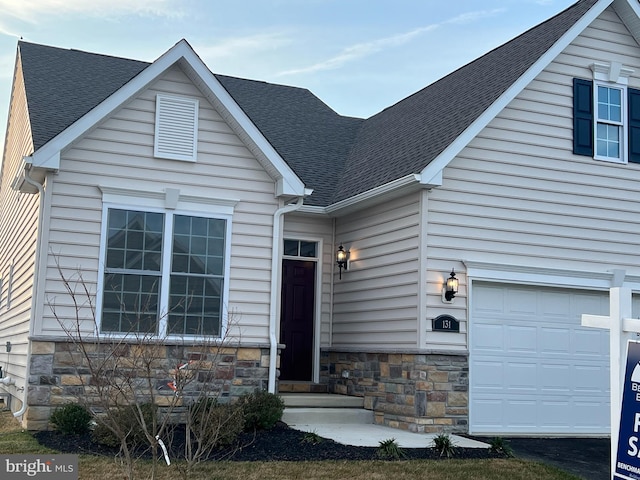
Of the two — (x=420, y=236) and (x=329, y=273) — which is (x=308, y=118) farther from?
(x=420, y=236)

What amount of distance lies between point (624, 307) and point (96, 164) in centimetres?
775

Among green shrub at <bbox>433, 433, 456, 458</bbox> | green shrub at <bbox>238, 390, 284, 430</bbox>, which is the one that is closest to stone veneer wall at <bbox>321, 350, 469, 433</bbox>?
green shrub at <bbox>433, 433, 456, 458</bbox>

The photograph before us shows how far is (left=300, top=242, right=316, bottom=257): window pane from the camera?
46.1 feet

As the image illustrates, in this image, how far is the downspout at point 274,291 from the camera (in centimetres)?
1145

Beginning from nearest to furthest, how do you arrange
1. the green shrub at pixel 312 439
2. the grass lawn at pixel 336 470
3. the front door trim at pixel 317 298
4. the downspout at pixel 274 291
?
the grass lawn at pixel 336 470 → the green shrub at pixel 312 439 → the downspout at pixel 274 291 → the front door trim at pixel 317 298

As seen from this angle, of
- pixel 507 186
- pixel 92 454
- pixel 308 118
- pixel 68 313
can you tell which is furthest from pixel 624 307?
pixel 308 118

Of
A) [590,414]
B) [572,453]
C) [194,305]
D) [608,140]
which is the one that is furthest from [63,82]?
[590,414]

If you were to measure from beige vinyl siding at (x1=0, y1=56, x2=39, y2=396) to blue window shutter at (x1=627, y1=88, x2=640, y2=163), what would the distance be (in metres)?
9.30

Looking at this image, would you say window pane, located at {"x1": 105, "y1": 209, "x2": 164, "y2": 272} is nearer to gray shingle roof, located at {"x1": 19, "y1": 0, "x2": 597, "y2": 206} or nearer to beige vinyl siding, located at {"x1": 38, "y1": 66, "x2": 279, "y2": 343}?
beige vinyl siding, located at {"x1": 38, "y1": 66, "x2": 279, "y2": 343}

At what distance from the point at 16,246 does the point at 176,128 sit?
4.39 meters

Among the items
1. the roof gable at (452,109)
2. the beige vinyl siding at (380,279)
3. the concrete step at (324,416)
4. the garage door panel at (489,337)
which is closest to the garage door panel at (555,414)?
the garage door panel at (489,337)

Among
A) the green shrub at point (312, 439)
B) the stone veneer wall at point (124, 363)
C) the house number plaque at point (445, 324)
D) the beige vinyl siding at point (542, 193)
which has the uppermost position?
the beige vinyl siding at point (542, 193)

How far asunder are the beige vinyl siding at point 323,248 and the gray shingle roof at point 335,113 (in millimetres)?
415

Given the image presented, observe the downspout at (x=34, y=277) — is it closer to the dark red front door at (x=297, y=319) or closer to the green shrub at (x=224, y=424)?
the green shrub at (x=224, y=424)
